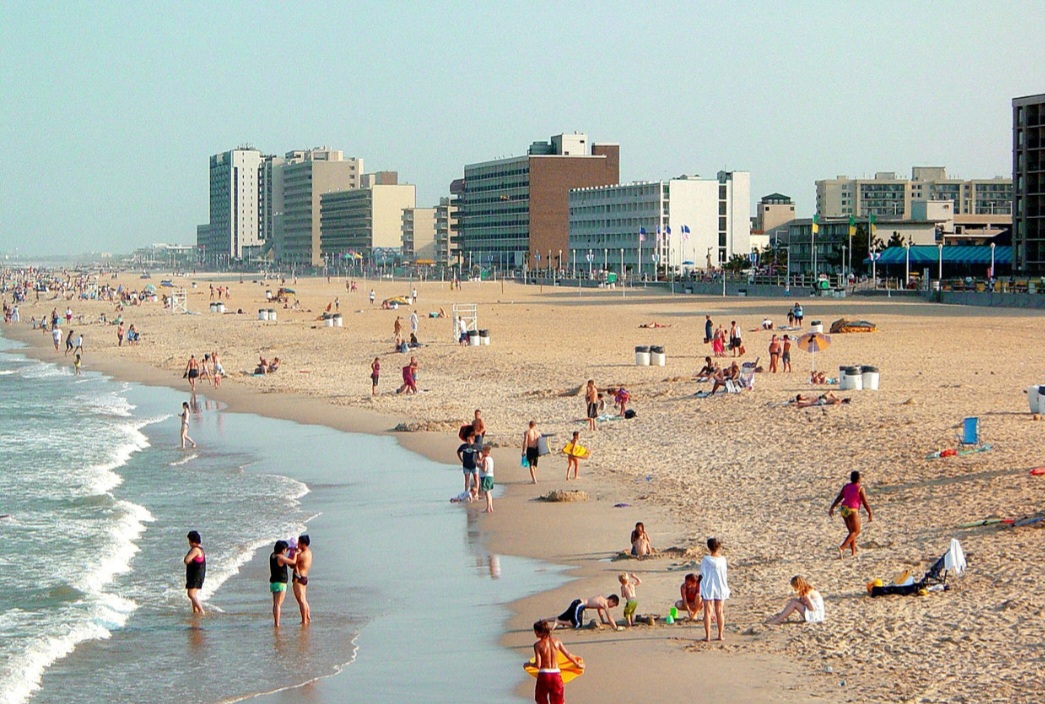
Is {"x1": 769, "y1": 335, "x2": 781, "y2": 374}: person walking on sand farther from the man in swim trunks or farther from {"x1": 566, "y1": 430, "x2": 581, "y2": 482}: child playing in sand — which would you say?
the man in swim trunks

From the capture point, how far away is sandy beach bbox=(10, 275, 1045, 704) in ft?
37.2

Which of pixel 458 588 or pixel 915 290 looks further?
pixel 915 290

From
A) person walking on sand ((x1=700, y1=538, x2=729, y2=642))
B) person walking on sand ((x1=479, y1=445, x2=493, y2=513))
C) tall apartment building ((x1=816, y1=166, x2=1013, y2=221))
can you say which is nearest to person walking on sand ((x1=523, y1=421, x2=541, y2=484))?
person walking on sand ((x1=479, y1=445, x2=493, y2=513))

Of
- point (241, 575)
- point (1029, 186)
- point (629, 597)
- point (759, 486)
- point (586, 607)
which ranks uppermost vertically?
point (1029, 186)

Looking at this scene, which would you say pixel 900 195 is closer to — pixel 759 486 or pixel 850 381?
pixel 850 381

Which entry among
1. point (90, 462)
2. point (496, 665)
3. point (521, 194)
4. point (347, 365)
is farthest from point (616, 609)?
point (521, 194)

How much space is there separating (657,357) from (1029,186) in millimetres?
58258

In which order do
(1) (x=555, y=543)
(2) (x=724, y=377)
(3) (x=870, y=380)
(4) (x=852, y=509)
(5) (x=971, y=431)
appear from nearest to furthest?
1. (4) (x=852, y=509)
2. (1) (x=555, y=543)
3. (5) (x=971, y=431)
4. (3) (x=870, y=380)
5. (2) (x=724, y=377)

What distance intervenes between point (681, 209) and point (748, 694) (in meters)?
134

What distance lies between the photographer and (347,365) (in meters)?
43.1

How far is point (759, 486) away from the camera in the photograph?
1969cm

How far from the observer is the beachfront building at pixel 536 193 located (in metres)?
166

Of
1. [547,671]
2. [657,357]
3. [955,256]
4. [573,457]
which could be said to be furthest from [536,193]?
[547,671]

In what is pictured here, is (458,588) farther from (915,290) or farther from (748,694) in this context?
(915,290)
